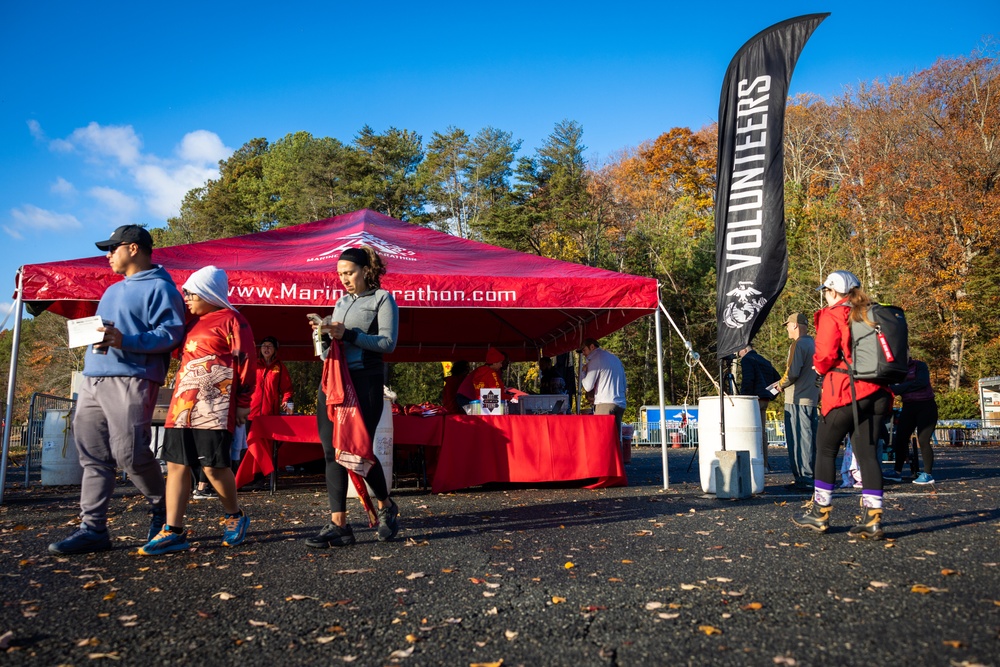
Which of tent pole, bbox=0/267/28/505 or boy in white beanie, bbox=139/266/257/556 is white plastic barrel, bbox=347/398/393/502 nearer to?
boy in white beanie, bbox=139/266/257/556

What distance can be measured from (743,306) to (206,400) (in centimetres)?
560

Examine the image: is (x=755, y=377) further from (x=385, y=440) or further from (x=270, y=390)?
(x=270, y=390)

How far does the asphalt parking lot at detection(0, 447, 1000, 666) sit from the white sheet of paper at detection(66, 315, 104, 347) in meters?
1.27

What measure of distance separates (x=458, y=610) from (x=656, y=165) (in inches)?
1616

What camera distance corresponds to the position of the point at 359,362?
485 cm

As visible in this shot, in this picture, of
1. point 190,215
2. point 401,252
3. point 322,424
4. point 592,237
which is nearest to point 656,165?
point 592,237

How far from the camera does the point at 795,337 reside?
853cm

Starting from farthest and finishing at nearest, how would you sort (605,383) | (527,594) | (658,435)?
(658,435) < (605,383) < (527,594)

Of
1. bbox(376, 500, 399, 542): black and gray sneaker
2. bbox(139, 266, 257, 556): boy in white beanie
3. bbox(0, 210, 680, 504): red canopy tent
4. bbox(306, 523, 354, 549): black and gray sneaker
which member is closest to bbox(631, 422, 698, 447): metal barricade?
bbox(0, 210, 680, 504): red canopy tent

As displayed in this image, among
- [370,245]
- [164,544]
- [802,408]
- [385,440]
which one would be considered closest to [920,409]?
[802,408]

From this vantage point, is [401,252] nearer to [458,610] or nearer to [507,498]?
[507,498]

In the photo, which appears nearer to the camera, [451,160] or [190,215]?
[451,160]

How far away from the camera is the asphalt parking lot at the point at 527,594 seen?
9.00 feet

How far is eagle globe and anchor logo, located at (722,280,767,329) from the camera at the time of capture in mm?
8023
